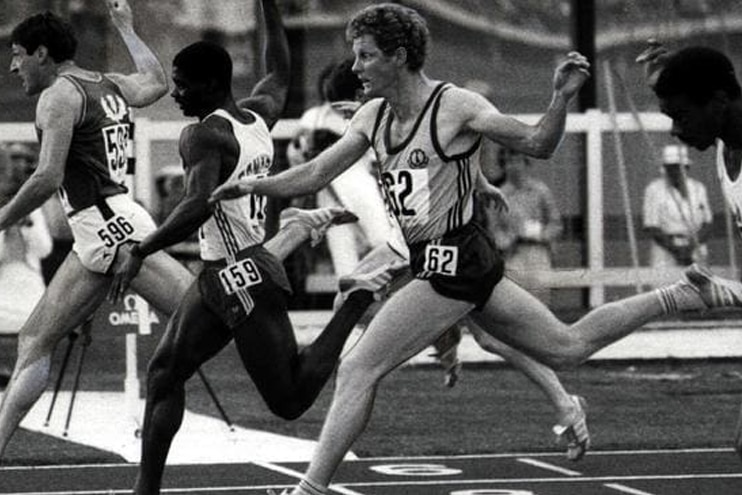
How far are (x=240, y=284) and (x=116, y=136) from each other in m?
1.68

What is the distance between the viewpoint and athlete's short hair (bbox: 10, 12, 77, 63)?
1193cm

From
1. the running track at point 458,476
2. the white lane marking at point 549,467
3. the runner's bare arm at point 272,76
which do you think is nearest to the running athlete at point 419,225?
the runner's bare arm at point 272,76

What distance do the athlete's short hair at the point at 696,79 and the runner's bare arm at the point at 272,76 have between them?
2.63 metres

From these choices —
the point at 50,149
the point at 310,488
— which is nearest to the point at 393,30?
the point at 310,488

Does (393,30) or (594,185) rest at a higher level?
(393,30)

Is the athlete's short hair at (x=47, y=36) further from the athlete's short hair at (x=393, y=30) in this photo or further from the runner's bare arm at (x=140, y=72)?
the athlete's short hair at (x=393, y=30)

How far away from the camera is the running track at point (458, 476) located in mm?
12125

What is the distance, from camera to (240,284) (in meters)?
10.5

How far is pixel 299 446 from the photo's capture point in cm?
1418

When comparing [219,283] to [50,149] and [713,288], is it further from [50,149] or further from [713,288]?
[713,288]

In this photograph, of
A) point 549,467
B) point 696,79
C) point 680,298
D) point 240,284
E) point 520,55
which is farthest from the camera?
point 520,55

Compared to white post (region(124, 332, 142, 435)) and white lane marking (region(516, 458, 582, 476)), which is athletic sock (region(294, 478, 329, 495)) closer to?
white lane marking (region(516, 458, 582, 476))

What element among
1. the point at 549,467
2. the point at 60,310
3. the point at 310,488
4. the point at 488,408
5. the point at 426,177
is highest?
the point at 426,177

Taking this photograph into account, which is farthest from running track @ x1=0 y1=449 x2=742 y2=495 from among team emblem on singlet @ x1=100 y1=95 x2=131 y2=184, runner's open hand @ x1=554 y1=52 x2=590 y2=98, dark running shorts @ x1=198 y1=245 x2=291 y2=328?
runner's open hand @ x1=554 y1=52 x2=590 y2=98
